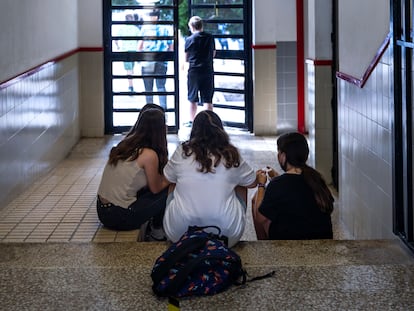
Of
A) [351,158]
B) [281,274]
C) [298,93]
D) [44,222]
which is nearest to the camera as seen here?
[281,274]

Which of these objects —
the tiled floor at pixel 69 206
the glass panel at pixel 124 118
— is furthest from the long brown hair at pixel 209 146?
the glass panel at pixel 124 118

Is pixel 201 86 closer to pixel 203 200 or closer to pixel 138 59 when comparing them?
pixel 138 59

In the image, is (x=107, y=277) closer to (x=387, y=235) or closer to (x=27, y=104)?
(x=387, y=235)

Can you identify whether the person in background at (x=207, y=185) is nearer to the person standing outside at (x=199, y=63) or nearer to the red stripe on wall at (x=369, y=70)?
the red stripe on wall at (x=369, y=70)

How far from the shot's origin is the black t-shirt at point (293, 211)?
4254 millimetres

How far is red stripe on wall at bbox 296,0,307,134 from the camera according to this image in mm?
10567

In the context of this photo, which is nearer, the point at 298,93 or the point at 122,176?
the point at 122,176

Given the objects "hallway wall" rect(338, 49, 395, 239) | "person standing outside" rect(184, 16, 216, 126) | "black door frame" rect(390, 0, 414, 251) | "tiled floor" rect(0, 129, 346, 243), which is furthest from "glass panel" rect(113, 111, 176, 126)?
"black door frame" rect(390, 0, 414, 251)

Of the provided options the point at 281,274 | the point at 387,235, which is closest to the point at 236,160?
the point at 281,274

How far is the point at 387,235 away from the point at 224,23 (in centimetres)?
668

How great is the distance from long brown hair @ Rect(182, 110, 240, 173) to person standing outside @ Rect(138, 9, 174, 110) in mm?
6622

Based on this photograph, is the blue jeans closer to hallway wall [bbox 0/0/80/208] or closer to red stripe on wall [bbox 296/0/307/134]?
hallway wall [bbox 0/0/80/208]

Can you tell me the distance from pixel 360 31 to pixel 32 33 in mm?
3266

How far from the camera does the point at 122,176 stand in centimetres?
499
